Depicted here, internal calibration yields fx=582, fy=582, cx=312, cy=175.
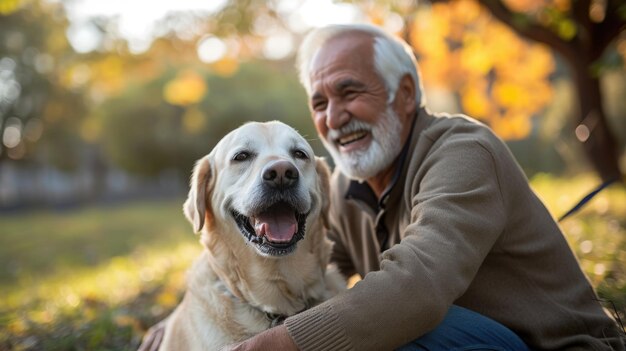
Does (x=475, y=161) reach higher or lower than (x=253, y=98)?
lower

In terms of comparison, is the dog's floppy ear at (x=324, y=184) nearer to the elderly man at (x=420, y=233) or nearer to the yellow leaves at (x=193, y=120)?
the elderly man at (x=420, y=233)

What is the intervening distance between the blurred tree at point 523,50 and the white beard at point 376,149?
2491 mm

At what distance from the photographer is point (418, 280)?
82.0 inches

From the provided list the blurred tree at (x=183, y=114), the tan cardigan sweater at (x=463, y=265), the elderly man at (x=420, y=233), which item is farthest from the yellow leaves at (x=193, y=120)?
the tan cardigan sweater at (x=463, y=265)

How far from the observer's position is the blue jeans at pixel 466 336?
88.4 inches

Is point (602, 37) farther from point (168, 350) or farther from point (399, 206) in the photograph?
point (168, 350)

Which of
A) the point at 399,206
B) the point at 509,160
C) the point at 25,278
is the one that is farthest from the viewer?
the point at 25,278

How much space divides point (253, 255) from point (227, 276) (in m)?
0.16

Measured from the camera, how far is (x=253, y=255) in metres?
2.87

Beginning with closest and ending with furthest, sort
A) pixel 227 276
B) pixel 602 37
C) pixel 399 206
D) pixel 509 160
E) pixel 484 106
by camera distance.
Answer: pixel 509 160, pixel 227 276, pixel 399 206, pixel 602 37, pixel 484 106

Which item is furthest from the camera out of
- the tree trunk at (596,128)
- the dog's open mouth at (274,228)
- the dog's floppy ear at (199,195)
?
the tree trunk at (596,128)

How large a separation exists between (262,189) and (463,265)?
1.00 metres

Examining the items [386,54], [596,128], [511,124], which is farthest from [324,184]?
[511,124]

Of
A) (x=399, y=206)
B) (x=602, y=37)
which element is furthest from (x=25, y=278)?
(x=602, y=37)
